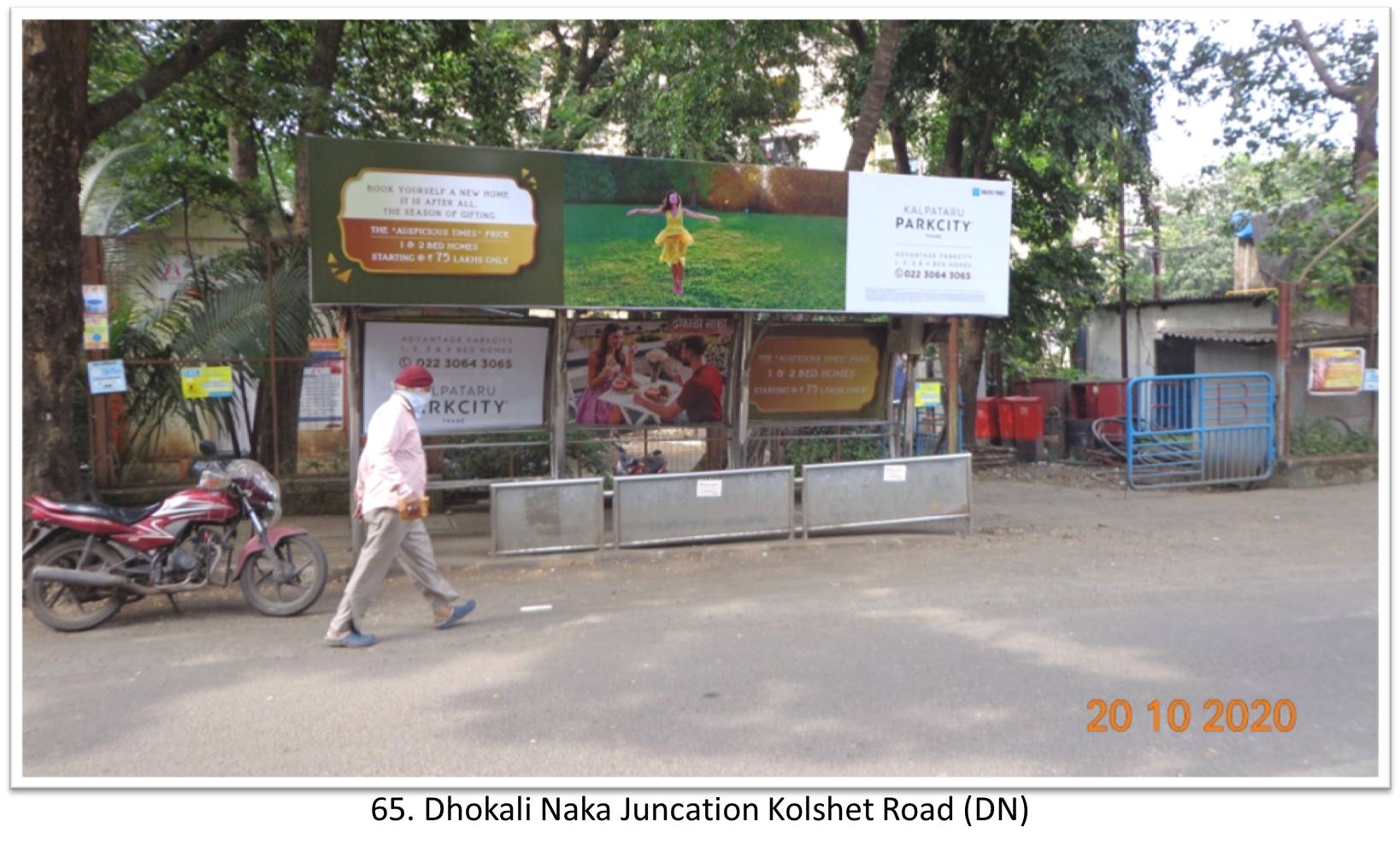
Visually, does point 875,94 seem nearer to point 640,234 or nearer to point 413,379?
point 640,234

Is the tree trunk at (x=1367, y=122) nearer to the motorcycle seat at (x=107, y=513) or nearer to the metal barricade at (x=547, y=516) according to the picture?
the metal barricade at (x=547, y=516)

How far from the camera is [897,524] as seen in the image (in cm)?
977

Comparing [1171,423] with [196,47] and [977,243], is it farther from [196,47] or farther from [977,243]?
[196,47]

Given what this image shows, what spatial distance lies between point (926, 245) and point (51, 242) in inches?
286

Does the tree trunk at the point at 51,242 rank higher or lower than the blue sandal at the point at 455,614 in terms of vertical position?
higher

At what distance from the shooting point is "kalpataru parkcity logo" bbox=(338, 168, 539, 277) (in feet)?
25.5

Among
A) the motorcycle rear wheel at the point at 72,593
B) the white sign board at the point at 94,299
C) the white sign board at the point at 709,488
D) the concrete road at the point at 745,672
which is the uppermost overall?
the white sign board at the point at 94,299

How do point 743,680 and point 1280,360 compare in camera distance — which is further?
point 1280,360

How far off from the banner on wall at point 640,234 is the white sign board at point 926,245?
1 centimetres

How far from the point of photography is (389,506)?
623 cm

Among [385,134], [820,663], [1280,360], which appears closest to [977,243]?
[820,663]

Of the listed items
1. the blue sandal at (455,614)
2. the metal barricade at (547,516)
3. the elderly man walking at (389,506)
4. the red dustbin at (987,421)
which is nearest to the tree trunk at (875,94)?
the metal barricade at (547,516)

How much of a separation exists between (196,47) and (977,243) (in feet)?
25.1

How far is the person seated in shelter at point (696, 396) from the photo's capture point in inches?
413
